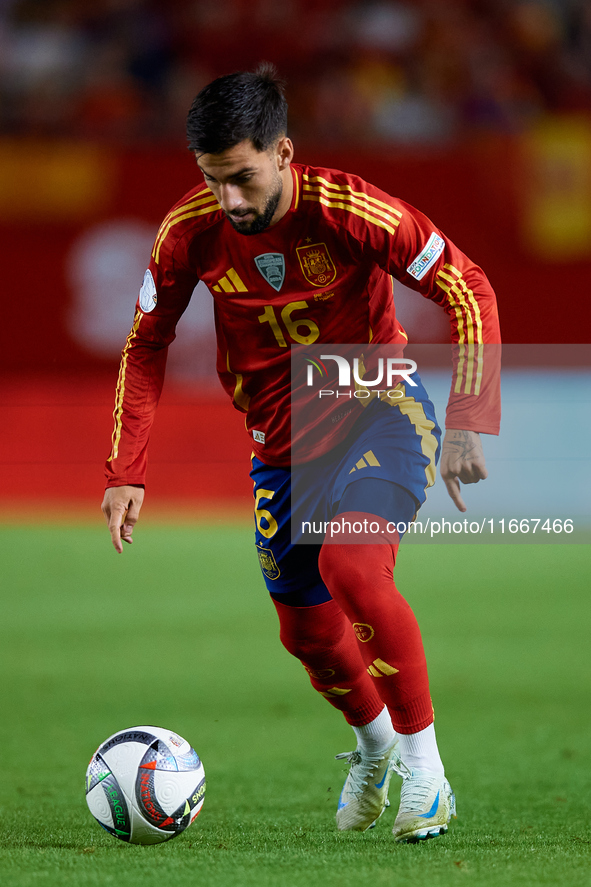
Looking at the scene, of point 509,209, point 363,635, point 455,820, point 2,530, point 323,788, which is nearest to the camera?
point 363,635

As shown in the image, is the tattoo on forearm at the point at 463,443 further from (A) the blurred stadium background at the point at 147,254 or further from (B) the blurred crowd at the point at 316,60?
(B) the blurred crowd at the point at 316,60

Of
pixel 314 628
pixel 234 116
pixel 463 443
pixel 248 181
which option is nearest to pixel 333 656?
pixel 314 628

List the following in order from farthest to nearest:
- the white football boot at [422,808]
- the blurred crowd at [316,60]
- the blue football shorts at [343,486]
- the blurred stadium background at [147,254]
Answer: the blurred crowd at [316,60] → the blurred stadium background at [147,254] → the blue football shorts at [343,486] → the white football boot at [422,808]

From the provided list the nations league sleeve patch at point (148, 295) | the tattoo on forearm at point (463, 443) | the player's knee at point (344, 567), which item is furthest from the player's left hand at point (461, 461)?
the nations league sleeve patch at point (148, 295)

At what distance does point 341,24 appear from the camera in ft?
42.4

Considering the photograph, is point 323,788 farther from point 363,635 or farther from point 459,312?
point 459,312

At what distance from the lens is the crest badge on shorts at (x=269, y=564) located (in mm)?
3574

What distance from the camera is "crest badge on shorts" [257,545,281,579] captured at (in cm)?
357

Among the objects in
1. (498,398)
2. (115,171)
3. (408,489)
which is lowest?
(408,489)

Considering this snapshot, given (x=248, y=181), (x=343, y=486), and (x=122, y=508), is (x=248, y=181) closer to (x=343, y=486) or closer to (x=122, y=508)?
(x=343, y=486)

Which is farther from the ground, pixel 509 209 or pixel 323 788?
pixel 509 209

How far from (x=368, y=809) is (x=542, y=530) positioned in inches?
299

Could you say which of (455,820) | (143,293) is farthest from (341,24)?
(455,820)

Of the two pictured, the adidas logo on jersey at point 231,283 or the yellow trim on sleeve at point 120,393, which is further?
the yellow trim on sleeve at point 120,393
